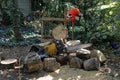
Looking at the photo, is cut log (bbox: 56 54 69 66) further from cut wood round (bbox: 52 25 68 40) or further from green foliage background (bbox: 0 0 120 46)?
green foliage background (bbox: 0 0 120 46)

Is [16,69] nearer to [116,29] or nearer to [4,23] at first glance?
[116,29]

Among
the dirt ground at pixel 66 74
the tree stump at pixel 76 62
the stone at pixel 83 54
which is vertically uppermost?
the stone at pixel 83 54

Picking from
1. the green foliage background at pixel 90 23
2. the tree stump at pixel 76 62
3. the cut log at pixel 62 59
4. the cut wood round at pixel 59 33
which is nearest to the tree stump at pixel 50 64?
the cut log at pixel 62 59

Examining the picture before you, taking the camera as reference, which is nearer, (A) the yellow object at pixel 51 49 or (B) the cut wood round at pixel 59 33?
(A) the yellow object at pixel 51 49

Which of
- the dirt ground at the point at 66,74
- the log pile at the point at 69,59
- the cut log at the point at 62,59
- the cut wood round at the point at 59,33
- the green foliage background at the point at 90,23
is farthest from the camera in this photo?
the green foliage background at the point at 90,23

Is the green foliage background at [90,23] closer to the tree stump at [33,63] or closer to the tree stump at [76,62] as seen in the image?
the tree stump at [76,62]

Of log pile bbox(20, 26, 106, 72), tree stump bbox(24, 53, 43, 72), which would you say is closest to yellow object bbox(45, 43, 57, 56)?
log pile bbox(20, 26, 106, 72)

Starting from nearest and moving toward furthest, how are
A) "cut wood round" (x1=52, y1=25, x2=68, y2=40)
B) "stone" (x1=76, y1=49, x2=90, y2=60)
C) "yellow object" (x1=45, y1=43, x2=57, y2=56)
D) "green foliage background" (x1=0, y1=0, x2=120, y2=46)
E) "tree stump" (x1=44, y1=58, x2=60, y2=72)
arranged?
"tree stump" (x1=44, y1=58, x2=60, y2=72) → "stone" (x1=76, y1=49, x2=90, y2=60) → "yellow object" (x1=45, y1=43, x2=57, y2=56) → "cut wood round" (x1=52, y1=25, x2=68, y2=40) → "green foliage background" (x1=0, y1=0, x2=120, y2=46)

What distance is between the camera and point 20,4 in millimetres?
16844

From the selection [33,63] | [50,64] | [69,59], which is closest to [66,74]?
[50,64]

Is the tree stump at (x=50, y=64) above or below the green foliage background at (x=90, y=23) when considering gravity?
below

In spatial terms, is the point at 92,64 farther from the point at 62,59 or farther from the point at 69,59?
the point at 62,59

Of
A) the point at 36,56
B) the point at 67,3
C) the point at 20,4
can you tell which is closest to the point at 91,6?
the point at 67,3

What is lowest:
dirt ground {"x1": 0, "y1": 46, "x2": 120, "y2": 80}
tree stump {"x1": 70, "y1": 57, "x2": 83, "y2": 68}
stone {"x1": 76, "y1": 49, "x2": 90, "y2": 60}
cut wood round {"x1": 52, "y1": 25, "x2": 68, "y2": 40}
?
dirt ground {"x1": 0, "y1": 46, "x2": 120, "y2": 80}
